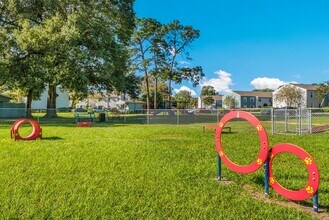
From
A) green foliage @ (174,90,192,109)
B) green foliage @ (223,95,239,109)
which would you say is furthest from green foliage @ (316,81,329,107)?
green foliage @ (174,90,192,109)

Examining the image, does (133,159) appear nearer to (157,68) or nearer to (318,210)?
(318,210)

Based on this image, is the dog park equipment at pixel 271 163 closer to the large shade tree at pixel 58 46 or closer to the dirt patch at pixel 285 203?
the dirt patch at pixel 285 203

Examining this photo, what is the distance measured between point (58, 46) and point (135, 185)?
21779 millimetres

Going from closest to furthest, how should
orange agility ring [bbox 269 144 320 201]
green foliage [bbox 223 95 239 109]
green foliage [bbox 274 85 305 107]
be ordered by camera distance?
orange agility ring [bbox 269 144 320 201] < green foliage [bbox 274 85 305 107] < green foliage [bbox 223 95 239 109]

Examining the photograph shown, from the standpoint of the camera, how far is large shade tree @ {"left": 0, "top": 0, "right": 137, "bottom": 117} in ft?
79.2

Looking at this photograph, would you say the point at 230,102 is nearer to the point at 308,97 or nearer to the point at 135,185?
the point at 308,97

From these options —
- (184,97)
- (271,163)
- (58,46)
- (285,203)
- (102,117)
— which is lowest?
(285,203)

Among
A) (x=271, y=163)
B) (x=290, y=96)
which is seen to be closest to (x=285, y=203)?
(x=271, y=163)

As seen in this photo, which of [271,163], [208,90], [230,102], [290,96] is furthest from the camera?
[208,90]

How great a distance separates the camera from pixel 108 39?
26.7 meters

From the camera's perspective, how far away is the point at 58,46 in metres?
24.3

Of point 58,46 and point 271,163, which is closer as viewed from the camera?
point 271,163

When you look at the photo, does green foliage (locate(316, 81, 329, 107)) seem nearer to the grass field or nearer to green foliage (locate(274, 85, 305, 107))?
green foliage (locate(274, 85, 305, 107))

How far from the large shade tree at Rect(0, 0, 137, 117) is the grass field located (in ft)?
56.1
